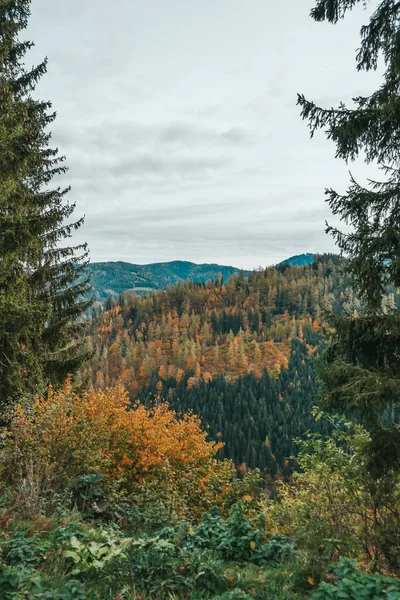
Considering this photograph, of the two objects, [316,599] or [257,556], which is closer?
[316,599]

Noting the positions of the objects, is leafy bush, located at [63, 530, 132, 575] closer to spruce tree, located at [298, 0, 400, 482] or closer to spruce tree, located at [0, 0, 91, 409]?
spruce tree, located at [298, 0, 400, 482]

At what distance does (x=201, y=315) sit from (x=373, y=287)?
600 ft

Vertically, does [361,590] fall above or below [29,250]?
below

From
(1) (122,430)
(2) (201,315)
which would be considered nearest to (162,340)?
(2) (201,315)

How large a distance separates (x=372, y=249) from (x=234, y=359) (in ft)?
469

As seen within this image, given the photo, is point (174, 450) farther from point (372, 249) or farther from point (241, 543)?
point (372, 249)

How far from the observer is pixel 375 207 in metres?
5.81

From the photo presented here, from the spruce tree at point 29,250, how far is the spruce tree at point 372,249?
6.65 meters

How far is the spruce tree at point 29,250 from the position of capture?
8195 mm

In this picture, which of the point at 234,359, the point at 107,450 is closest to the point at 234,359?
the point at 234,359

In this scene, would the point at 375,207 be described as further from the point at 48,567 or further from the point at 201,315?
the point at 201,315

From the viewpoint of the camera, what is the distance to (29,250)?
31.8ft

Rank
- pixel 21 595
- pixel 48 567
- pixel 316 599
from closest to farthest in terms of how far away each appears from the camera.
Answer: pixel 316 599, pixel 21 595, pixel 48 567

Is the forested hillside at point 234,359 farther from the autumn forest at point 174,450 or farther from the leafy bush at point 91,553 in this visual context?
the leafy bush at point 91,553
